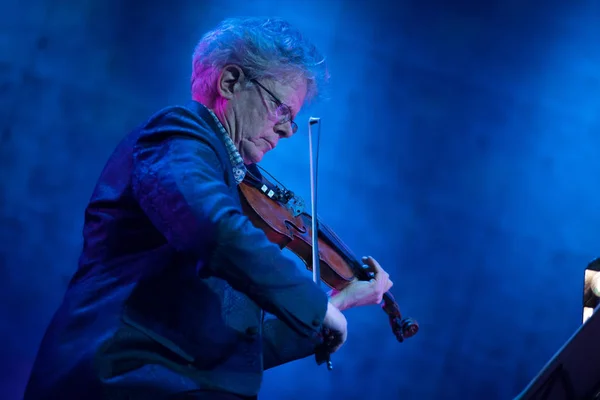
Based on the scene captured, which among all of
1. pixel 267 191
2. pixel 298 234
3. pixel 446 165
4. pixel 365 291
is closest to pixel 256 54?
pixel 267 191

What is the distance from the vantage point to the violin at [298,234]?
4.99ft

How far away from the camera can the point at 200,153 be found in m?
0.91

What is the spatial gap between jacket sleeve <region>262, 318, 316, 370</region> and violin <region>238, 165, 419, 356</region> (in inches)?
11.1

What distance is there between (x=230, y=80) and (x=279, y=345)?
624mm

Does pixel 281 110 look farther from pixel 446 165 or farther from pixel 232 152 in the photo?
pixel 446 165

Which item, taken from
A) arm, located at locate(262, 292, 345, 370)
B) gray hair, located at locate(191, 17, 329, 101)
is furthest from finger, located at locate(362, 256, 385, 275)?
gray hair, located at locate(191, 17, 329, 101)

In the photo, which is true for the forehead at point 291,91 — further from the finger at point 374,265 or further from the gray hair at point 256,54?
the finger at point 374,265

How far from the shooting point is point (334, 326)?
1.01 meters

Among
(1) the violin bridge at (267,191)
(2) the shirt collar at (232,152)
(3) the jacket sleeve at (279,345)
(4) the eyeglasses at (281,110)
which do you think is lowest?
(3) the jacket sleeve at (279,345)

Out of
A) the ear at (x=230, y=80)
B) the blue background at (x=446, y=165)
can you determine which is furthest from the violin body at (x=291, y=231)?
the blue background at (x=446, y=165)

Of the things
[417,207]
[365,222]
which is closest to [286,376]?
[365,222]

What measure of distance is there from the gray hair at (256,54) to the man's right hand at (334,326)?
0.53 metres

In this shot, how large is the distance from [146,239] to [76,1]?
1620mm

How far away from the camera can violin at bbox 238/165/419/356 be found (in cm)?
152
